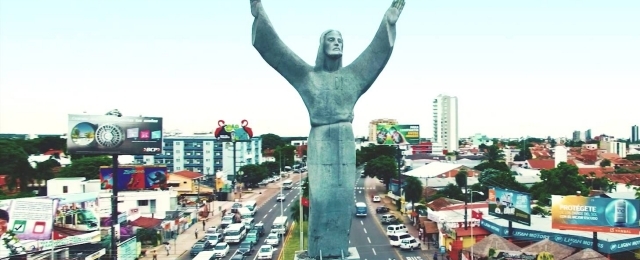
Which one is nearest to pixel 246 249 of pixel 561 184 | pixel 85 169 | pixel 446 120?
pixel 561 184

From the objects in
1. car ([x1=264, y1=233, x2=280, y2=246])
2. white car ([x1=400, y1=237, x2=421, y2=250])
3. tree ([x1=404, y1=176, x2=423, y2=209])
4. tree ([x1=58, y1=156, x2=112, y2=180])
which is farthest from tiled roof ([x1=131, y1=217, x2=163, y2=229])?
tree ([x1=404, y1=176, x2=423, y2=209])

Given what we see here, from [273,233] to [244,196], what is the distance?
82.7ft

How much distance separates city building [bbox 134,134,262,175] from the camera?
73.5 metres

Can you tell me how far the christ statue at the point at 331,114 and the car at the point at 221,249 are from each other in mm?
17147

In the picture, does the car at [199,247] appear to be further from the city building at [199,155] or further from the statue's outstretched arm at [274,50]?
the city building at [199,155]

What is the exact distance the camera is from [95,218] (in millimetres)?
28078

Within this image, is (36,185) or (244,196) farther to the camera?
(244,196)

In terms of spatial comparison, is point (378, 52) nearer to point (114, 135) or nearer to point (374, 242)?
point (114, 135)

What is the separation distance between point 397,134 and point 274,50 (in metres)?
39.4

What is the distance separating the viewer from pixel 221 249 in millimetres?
29703

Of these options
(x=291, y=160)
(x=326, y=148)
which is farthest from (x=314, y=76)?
(x=291, y=160)

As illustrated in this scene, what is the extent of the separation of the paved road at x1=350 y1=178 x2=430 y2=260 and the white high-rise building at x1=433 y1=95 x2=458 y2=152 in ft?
303

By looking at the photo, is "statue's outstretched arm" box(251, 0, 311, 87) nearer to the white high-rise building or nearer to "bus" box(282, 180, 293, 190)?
"bus" box(282, 180, 293, 190)

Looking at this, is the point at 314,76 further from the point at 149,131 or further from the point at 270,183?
the point at 270,183
